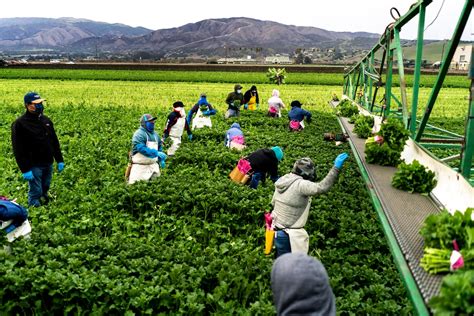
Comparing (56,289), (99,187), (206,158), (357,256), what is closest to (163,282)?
(56,289)

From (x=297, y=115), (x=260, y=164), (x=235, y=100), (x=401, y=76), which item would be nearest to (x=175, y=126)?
(x=260, y=164)

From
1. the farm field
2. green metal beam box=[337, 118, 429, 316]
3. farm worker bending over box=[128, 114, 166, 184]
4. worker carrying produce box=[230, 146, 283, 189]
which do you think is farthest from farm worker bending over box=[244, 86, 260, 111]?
green metal beam box=[337, 118, 429, 316]

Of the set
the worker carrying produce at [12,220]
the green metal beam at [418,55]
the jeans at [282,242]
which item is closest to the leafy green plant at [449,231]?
the jeans at [282,242]

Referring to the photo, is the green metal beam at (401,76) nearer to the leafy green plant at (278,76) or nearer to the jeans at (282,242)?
the jeans at (282,242)

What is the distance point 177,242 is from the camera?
5922mm

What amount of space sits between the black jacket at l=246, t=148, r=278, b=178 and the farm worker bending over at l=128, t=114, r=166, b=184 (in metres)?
1.75

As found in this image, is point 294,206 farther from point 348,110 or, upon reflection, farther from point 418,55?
point 348,110

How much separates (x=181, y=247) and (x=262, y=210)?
1.63 metres

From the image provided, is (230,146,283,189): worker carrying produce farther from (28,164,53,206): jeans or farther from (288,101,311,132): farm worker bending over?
(288,101,311,132): farm worker bending over

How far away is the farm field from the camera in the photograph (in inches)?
173

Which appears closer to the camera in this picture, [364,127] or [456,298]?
[456,298]

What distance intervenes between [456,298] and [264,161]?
5289 millimetres

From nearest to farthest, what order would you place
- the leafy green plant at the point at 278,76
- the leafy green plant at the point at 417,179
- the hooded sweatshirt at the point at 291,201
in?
the leafy green plant at the point at 417,179, the hooded sweatshirt at the point at 291,201, the leafy green plant at the point at 278,76

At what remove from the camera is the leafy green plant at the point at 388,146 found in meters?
5.96
